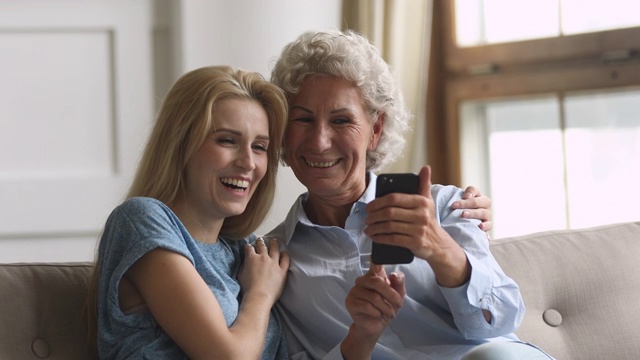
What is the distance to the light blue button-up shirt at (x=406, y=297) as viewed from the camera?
5.84 ft

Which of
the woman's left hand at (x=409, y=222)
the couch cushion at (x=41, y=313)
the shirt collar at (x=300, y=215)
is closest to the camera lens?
the woman's left hand at (x=409, y=222)

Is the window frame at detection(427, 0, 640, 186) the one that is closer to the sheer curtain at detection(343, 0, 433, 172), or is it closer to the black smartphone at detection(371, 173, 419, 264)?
the sheer curtain at detection(343, 0, 433, 172)

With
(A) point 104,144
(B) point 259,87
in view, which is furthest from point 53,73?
(B) point 259,87

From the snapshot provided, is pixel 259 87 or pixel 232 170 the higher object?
pixel 259 87

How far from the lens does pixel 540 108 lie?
125 inches

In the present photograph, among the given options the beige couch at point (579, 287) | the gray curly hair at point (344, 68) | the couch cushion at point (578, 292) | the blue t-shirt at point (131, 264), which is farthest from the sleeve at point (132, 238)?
the couch cushion at point (578, 292)

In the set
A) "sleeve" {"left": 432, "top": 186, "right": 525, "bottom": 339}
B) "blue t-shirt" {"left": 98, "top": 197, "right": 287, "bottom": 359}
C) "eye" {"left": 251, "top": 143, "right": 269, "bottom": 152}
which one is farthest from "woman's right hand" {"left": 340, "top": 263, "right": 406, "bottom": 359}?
"eye" {"left": 251, "top": 143, "right": 269, "bottom": 152}

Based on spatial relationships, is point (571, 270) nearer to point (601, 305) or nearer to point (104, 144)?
point (601, 305)

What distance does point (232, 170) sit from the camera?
1.85 meters

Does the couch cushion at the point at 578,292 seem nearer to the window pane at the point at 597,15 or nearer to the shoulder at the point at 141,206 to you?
the shoulder at the point at 141,206

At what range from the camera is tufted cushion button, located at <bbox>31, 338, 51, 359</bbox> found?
5.84 ft

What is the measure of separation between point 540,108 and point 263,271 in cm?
156

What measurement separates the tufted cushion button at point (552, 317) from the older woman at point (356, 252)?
282 mm

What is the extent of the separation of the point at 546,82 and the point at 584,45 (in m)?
0.16
